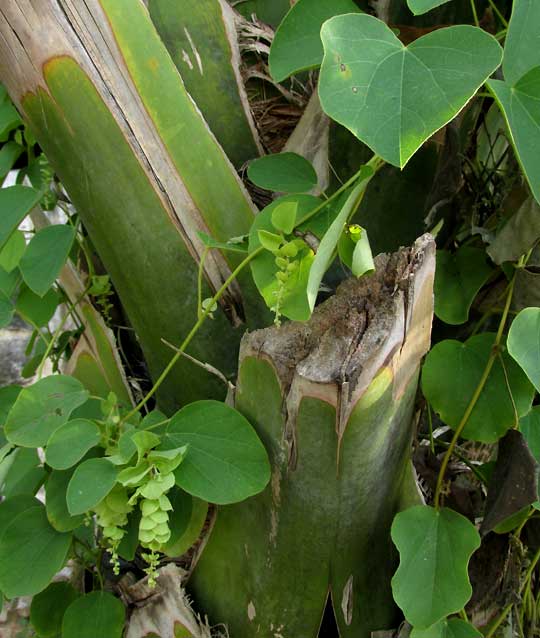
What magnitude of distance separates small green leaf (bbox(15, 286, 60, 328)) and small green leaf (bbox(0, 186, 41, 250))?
0.48 ft

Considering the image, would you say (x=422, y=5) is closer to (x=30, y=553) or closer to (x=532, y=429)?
(x=532, y=429)

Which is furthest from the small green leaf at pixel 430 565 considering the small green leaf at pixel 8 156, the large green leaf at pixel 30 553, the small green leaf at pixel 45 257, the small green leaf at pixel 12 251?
the small green leaf at pixel 8 156

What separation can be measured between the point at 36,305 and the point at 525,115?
712 mm

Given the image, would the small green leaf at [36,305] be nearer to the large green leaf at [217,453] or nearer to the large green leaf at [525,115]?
the large green leaf at [217,453]

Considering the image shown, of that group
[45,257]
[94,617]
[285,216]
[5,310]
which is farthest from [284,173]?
[94,617]

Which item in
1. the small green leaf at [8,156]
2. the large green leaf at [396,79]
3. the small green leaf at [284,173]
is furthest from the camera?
the small green leaf at [8,156]

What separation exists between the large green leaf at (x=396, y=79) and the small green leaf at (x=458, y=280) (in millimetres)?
337

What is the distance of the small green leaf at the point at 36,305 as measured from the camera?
101 cm

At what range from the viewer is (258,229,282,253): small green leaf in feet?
2.02

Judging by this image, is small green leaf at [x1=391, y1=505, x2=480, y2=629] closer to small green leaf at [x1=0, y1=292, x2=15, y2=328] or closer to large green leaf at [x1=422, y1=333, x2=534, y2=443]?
large green leaf at [x1=422, y1=333, x2=534, y2=443]

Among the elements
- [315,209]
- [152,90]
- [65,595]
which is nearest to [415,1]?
[315,209]

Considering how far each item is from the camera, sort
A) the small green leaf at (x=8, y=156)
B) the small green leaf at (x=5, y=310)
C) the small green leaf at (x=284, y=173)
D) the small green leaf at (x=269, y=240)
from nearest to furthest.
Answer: the small green leaf at (x=269, y=240)
the small green leaf at (x=284, y=173)
the small green leaf at (x=5, y=310)
the small green leaf at (x=8, y=156)

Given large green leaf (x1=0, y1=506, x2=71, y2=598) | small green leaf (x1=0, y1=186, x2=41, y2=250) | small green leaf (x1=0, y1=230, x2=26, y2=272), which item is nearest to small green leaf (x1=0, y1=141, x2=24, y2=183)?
small green leaf (x1=0, y1=230, x2=26, y2=272)

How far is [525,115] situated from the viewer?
58cm
